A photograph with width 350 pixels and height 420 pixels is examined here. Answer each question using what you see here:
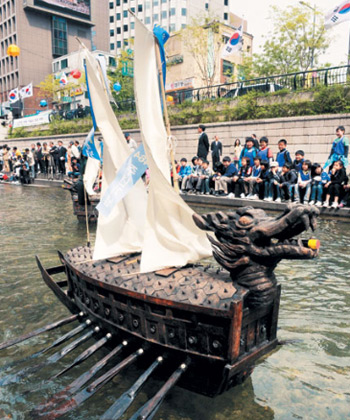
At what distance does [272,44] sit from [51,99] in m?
36.2

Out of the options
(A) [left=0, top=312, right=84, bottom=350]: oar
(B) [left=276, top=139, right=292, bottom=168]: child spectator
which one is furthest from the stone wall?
(A) [left=0, top=312, right=84, bottom=350]: oar

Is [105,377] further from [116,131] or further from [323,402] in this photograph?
[116,131]

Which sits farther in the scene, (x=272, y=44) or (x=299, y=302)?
(x=272, y=44)

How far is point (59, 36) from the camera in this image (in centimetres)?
6531

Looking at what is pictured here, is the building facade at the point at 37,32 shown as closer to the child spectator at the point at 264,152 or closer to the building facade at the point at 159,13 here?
the building facade at the point at 159,13

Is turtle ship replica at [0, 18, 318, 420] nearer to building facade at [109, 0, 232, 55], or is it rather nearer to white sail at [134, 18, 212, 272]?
white sail at [134, 18, 212, 272]

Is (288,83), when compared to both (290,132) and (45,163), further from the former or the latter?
(45,163)

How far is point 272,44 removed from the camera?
33594 millimetres

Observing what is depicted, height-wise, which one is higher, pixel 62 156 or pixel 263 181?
pixel 62 156

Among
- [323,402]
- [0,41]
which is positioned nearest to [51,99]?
[0,41]

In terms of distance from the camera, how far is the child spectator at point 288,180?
13.7 metres

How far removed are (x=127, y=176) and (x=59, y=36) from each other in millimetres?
70546

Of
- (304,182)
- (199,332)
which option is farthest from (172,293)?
(304,182)

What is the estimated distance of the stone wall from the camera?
55.9 feet
